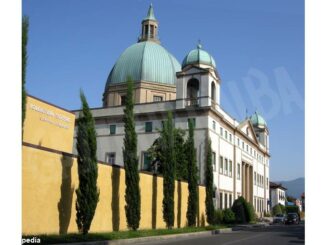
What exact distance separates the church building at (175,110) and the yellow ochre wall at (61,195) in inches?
566

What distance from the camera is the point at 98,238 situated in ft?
52.0

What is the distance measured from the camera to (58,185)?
16.5 m

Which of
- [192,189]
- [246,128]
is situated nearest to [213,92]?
[192,189]

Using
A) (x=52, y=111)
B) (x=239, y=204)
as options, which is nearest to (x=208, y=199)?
(x=239, y=204)

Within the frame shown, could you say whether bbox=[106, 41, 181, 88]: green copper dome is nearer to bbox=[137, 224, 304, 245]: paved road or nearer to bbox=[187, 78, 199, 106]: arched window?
bbox=[187, 78, 199, 106]: arched window

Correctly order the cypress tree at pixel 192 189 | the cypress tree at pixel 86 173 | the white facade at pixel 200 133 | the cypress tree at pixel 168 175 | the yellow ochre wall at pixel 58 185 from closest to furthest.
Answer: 1. the yellow ochre wall at pixel 58 185
2. the cypress tree at pixel 86 173
3. the cypress tree at pixel 168 175
4. the cypress tree at pixel 192 189
5. the white facade at pixel 200 133

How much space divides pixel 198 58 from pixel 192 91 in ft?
10.3

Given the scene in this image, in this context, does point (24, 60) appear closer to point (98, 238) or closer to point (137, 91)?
point (98, 238)

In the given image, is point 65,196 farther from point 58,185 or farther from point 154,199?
point 154,199

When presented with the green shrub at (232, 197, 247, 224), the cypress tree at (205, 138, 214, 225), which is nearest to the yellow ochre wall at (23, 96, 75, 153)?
the cypress tree at (205, 138, 214, 225)

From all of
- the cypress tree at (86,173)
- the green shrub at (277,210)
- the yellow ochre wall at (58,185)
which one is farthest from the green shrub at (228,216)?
the green shrub at (277,210)

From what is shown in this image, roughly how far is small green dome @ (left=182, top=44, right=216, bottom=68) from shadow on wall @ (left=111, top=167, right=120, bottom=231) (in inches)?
851

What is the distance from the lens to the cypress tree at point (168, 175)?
78.2ft

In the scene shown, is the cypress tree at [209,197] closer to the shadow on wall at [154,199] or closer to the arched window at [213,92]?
the shadow on wall at [154,199]
